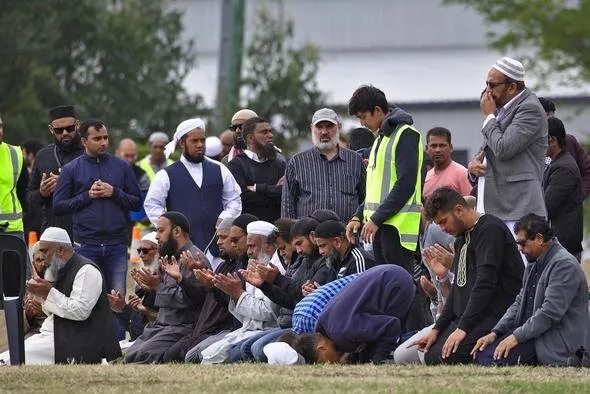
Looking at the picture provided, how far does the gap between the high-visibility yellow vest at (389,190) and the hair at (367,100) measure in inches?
9.7

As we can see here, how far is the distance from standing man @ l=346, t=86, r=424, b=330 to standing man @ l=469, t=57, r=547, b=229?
0.86 m

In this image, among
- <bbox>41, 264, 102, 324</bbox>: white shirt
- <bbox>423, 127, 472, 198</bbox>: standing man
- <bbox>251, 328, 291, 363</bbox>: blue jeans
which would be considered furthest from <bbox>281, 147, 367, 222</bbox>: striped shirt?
<bbox>41, 264, 102, 324</bbox>: white shirt

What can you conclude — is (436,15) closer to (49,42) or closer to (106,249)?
(49,42)

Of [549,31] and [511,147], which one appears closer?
[511,147]

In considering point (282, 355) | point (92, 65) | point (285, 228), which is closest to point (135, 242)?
point (285, 228)

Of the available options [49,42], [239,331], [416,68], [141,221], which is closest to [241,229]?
[239,331]

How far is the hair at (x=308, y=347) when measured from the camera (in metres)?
14.8

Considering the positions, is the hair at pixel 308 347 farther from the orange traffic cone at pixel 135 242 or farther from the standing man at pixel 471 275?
the orange traffic cone at pixel 135 242

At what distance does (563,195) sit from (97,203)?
451cm

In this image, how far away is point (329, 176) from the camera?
664 inches

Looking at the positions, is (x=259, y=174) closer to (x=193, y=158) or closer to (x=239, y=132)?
(x=239, y=132)

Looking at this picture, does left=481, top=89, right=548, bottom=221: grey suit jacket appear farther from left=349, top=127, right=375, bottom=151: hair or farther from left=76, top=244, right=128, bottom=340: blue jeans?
left=76, top=244, right=128, bottom=340: blue jeans

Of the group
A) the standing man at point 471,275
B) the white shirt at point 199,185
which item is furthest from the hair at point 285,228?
the standing man at point 471,275

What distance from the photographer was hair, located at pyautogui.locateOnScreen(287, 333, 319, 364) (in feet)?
48.7
